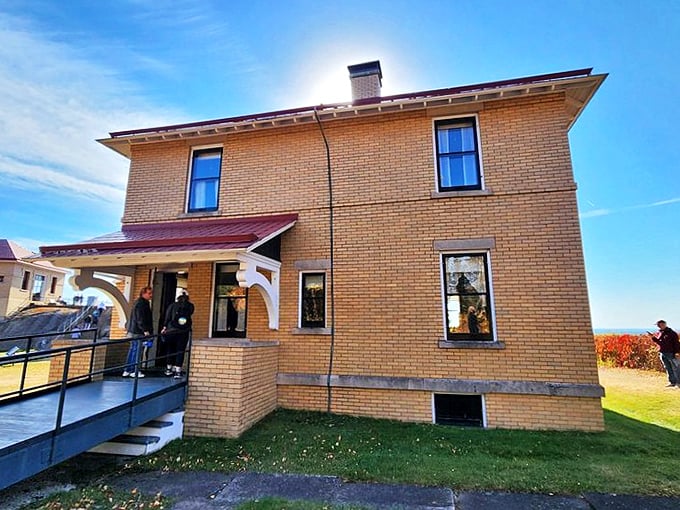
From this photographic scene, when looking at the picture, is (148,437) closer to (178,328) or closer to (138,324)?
(178,328)

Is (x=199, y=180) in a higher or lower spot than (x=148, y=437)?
higher

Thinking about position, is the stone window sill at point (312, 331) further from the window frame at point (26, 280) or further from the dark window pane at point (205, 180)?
the window frame at point (26, 280)

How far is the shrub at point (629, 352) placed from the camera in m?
15.0

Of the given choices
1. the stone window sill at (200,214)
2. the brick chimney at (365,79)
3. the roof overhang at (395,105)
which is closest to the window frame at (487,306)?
the roof overhang at (395,105)

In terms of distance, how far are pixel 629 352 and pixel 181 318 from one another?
18.5m

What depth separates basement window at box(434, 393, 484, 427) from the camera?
24.1 ft

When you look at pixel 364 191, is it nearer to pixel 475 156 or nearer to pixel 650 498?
pixel 475 156

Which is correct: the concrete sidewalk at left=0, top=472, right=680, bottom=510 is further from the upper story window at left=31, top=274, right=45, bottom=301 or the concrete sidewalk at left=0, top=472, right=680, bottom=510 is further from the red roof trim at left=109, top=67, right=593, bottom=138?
the upper story window at left=31, top=274, right=45, bottom=301

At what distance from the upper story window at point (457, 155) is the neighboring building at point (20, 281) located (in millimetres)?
30439

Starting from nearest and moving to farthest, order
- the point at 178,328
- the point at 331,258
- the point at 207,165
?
the point at 178,328 → the point at 331,258 → the point at 207,165

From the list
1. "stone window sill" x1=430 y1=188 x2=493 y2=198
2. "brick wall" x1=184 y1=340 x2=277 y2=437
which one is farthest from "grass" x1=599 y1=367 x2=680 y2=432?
"brick wall" x1=184 y1=340 x2=277 y2=437

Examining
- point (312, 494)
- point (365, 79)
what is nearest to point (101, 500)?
point (312, 494)

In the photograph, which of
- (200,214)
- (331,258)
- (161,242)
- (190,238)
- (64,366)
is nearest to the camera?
(64,366)

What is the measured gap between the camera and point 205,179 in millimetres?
9945
